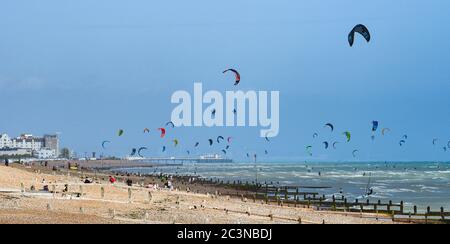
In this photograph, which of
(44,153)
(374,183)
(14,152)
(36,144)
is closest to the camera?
(374,183)

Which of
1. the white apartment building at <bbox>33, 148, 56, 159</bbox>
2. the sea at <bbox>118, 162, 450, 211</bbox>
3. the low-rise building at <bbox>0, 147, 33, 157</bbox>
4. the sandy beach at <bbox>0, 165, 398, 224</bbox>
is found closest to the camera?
the sandy beach at <bbox>0, 165, 398, 224</bbox>

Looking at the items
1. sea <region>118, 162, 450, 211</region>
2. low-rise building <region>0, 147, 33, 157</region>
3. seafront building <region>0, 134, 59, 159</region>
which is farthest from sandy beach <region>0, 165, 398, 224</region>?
seafront building <region>0, 134, 59, 159</region>

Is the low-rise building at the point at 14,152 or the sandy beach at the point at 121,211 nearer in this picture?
the sandy beach at the point at 121,211

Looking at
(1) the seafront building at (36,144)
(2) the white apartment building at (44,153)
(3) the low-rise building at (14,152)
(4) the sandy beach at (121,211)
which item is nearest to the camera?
(4) the sandy beach at (121,211)

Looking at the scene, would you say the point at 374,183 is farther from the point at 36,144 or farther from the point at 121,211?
the point at 36,144

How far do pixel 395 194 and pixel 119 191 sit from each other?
22139mm

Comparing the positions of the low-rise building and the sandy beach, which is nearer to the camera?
the sandy beach

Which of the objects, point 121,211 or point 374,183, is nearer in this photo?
point 121,211

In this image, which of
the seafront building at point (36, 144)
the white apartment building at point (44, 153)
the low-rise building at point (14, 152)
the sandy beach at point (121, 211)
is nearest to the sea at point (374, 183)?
the sandy beach at point (121, 211)

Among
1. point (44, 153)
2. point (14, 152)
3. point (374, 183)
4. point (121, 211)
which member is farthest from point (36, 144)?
point (121, 211)

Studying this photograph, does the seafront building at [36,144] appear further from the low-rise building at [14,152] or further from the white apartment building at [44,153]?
the low-rise building at [14,152]

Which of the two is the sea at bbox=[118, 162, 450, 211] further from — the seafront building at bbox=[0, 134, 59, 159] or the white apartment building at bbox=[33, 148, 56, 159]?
the seafront building at bbox=[0, 134, 59, 159]
